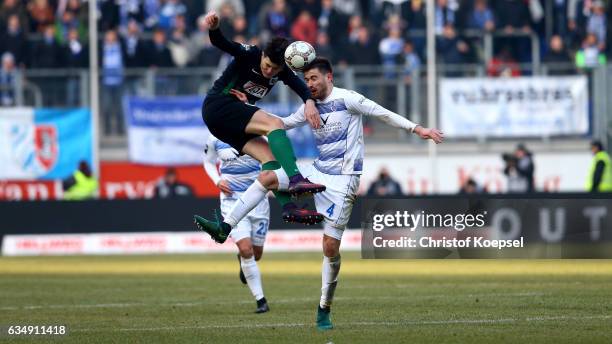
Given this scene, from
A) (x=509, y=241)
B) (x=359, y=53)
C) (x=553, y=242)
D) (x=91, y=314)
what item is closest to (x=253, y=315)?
(x=91, y=314)

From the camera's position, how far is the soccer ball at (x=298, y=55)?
43.4ft

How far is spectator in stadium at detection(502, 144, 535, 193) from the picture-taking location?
A: 30.9 meters

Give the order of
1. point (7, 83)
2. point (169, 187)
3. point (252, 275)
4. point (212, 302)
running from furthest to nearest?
point (7, 83), point (169, 187), point (212, 302), point (252, 275)

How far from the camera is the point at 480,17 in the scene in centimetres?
3350

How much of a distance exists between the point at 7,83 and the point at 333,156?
65.0ft

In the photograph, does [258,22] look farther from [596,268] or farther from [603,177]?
[596,268]

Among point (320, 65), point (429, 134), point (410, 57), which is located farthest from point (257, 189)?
point (410, 57)

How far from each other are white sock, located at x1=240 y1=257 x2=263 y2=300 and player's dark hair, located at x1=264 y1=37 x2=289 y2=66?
11.7ft

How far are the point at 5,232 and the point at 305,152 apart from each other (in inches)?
293

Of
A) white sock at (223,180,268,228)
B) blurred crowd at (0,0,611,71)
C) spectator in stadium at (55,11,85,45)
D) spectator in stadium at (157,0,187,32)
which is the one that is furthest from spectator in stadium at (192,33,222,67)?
white sock at (223,180,268,228)

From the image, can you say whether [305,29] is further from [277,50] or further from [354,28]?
[277,50]

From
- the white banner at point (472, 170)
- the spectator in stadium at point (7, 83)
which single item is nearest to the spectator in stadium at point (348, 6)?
the white banner at point (472, 170)

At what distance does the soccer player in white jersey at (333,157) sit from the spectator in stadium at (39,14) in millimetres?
20780

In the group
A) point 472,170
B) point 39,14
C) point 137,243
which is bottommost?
point 137,243
